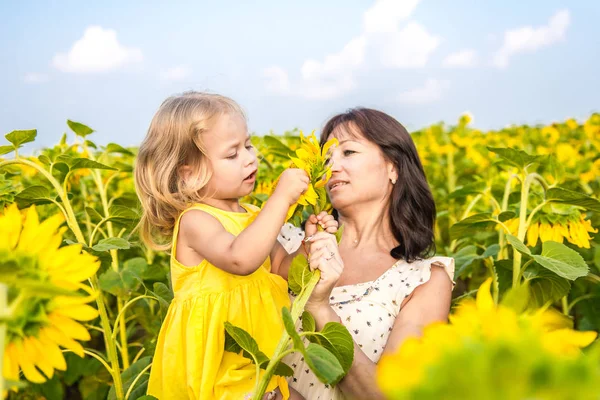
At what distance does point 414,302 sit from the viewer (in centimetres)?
178

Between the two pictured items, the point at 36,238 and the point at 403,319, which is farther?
the point at 403,319

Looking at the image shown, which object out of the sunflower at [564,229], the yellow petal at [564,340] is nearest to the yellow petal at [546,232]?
the sunflower at [564,229]

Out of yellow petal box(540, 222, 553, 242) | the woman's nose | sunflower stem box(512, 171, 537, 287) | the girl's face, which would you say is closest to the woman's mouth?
the girl's face

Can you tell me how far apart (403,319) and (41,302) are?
3.80ft

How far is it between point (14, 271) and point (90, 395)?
82.4 inches

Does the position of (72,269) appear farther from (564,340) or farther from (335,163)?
(335,163)

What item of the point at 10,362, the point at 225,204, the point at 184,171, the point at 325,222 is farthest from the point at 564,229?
the point at 10,362

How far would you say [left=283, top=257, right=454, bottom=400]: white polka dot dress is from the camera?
176 centimetres

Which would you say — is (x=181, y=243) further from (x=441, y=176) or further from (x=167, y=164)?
(x=441, y=176)

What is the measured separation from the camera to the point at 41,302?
2.47 ft

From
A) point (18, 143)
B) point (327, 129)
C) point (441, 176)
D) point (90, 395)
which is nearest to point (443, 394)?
point (18, 143)

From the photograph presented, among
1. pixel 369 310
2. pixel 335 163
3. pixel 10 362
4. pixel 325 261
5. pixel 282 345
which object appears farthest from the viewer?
pixel 335 163

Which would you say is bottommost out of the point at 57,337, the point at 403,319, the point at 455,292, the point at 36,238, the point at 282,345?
the point at 455,292

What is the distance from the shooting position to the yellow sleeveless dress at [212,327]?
1.58 metres
